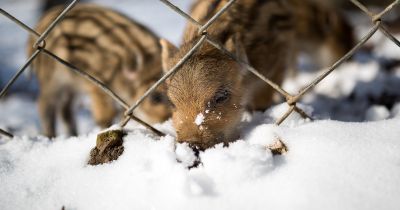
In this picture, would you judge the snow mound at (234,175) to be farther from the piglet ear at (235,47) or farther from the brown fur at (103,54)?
the brown fur at (103,54)

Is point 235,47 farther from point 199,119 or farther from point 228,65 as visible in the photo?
point 199,119

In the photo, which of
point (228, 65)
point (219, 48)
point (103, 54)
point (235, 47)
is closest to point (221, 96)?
point (228, 65)

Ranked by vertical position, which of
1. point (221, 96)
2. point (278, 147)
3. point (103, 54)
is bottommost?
point (278, 147)

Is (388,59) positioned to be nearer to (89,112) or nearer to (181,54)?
(181,54)

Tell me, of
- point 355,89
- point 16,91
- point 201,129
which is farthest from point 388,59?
point 16,91

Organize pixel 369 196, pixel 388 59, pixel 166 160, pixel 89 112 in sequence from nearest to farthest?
1. pixel 369 196
2. pixel 166 160
3. pixel 388 59
4. pixel 89 112
